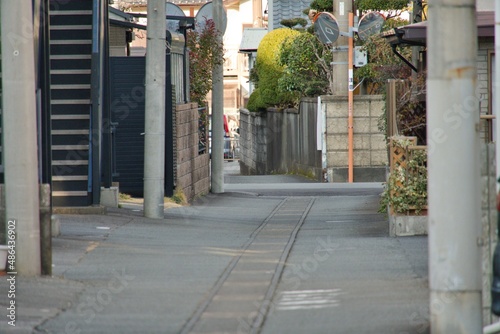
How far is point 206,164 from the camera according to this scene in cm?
2183

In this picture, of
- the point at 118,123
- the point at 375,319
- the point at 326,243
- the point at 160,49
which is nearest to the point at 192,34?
the point at 118,123

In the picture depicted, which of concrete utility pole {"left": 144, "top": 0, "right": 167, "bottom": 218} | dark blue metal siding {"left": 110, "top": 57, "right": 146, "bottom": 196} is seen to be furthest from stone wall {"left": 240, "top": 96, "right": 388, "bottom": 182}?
concrete utility pole {"left": 144, "top": 0, "right": 167, "bottom": 218}

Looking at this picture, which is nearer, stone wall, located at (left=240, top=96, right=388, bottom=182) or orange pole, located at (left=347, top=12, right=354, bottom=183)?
orange pole, located at (left=347, top=12, right=354, bottom=183)

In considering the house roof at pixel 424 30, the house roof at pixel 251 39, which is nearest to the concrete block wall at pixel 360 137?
the house roof at pixel 424 30

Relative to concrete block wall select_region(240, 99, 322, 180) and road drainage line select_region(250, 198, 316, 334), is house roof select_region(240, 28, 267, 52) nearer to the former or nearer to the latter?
concrete block wall select_region(240, 99, 322, 180)

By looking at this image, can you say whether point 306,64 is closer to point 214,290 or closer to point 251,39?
point 214,290

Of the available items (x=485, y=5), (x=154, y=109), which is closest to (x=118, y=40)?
(x=154, y=109)

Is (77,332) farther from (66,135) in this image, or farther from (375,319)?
(66,135)

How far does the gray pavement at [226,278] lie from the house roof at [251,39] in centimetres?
3245

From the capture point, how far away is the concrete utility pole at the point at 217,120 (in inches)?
858

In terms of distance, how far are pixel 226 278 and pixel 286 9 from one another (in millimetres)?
39066

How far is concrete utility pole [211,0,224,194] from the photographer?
71.5 ft

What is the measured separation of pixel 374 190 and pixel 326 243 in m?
9.26

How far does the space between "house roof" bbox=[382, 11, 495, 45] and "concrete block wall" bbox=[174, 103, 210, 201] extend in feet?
13.3
